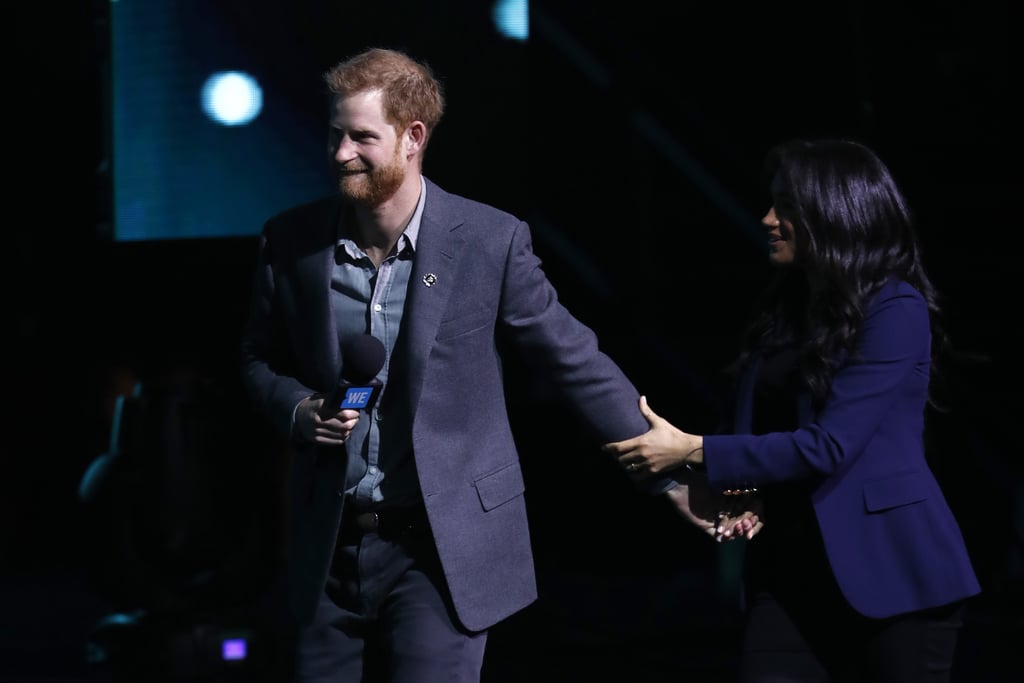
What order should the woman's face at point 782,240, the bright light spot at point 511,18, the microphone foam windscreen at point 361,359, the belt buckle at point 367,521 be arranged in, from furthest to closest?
1. the bright light spot at point 511,18
2. the woman's face at point 782,240
3. the belt buckle at point 367,521
4. the microphone foam windscreen at point 361,359

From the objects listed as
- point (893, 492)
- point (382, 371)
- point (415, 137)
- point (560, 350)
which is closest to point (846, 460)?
point (893, 492)

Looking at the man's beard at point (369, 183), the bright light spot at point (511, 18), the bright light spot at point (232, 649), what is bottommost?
the bright light spot at point (232, 649)

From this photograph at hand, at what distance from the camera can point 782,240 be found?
9.17ft

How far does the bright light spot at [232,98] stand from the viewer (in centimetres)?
452

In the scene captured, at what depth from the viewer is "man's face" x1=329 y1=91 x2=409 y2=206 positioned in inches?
98.8

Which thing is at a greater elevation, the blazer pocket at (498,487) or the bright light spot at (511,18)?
the bright light spot at (511,18)

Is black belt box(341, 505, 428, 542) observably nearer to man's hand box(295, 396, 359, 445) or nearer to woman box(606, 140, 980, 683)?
man's hand box(295, 396, 359, 445)

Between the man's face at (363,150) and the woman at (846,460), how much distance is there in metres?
0.82

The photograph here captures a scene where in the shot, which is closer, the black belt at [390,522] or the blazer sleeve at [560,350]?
the black belt at [390,522]

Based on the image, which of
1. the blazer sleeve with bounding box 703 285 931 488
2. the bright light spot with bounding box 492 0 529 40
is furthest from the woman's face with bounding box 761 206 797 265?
the bright light spot with bounding box 492 0 529 40

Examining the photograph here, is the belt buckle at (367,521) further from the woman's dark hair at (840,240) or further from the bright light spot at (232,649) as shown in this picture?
the bright light spot at (232,649)

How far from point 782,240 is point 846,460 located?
481 mm

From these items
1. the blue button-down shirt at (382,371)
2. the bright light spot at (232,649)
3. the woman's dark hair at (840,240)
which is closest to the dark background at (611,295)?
the bright light spot at (232,649)

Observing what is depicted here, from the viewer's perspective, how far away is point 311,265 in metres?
2.61
